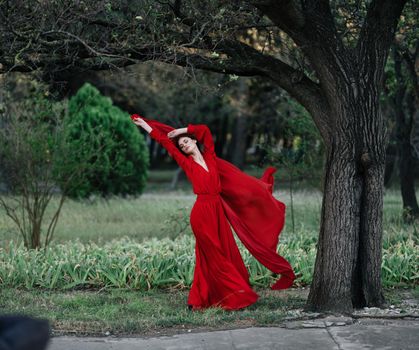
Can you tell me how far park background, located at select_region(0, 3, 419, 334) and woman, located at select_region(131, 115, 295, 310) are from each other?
279 mm

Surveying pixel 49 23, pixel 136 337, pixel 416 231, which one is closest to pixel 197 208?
pixel 136 337

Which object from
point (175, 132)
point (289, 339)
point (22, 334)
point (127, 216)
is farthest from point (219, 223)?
point (127, 216)

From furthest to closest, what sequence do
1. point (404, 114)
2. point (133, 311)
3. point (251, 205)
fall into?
point (404, 114) < point (251, 205) < point (133, 311)

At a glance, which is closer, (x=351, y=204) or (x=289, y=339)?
(x=289, y=339)

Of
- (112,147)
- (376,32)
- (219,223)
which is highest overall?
(376,32)

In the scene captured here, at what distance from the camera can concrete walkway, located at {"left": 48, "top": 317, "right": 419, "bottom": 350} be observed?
6.15 metres

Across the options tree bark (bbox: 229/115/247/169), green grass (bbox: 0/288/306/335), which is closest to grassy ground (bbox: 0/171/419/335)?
green grass (bbox: 0/288/306/335)

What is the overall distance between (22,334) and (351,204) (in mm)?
4869

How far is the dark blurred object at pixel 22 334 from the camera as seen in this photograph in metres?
2.71

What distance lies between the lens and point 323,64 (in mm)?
7207

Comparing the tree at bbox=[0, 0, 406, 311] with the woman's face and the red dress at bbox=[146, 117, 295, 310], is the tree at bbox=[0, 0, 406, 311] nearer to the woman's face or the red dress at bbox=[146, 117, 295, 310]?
the red dress at bbox=[146, 117, 295, 310]

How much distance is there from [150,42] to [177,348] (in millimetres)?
2671

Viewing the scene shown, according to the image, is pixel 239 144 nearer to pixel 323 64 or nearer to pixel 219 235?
pixel 219 235

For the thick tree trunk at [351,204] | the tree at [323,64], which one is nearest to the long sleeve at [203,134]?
the tree at [323,64]
